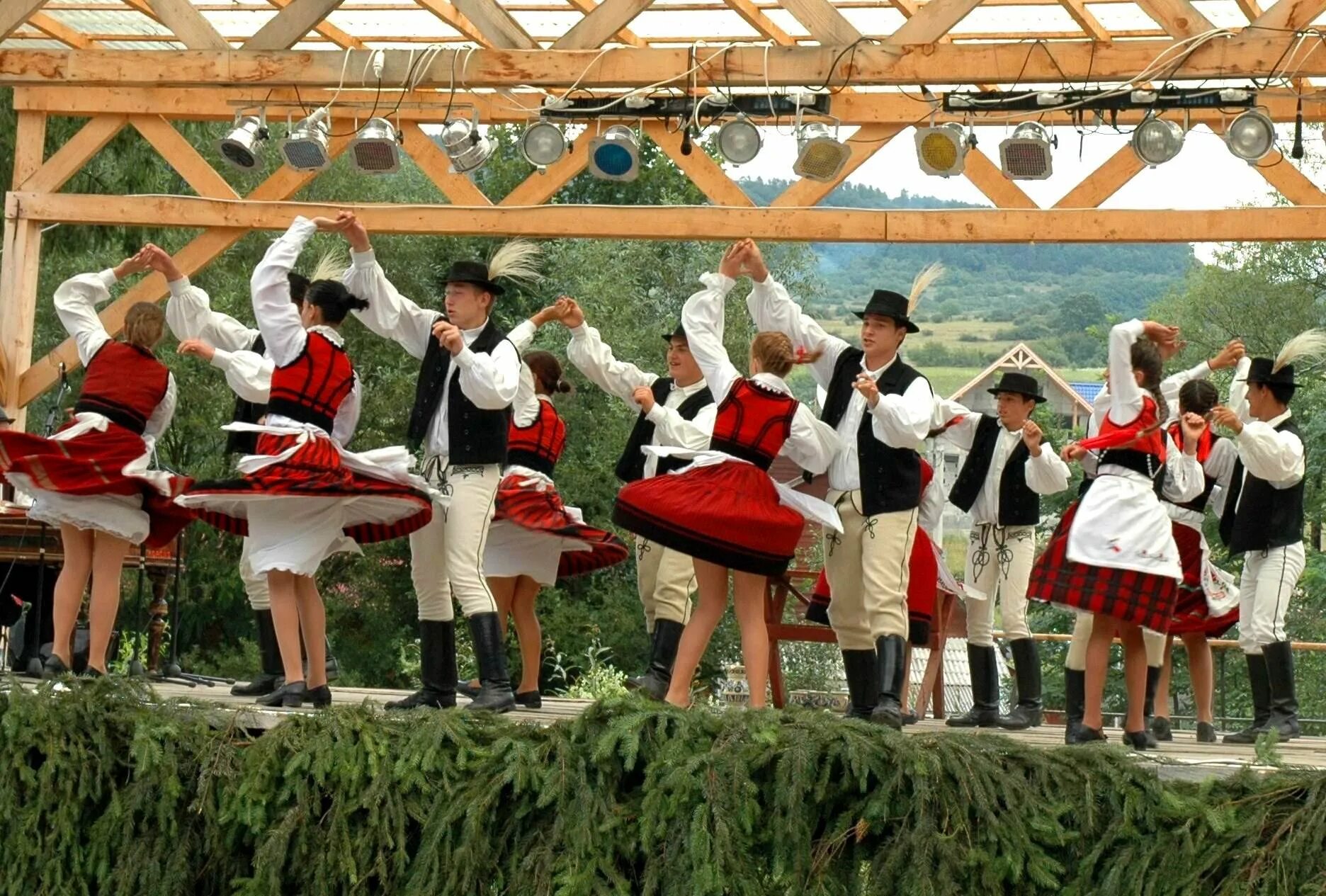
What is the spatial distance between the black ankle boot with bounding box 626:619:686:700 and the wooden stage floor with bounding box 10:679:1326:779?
1.24 feet

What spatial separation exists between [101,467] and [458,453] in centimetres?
147

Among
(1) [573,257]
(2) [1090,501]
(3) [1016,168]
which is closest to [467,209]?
(3) [1016,168]

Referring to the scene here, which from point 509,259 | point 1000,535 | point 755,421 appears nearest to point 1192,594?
point 1000,535

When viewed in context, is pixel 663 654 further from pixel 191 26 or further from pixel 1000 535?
pixel 191 26

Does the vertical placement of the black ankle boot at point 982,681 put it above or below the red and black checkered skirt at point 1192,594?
below

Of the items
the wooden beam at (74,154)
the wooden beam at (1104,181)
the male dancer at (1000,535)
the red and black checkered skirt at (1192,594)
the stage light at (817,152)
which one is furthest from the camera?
the wooden beam at (74,154)

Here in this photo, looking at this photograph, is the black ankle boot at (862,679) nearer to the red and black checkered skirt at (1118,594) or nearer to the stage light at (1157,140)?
the red and black checkered skirt at (1118,594)

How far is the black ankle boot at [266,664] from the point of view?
24.3 ft

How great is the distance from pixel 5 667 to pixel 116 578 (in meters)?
2.59

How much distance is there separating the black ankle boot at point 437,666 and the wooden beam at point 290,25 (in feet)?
9.11

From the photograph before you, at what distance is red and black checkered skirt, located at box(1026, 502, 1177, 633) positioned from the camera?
20.3 ft

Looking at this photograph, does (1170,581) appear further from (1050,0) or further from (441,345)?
(1050,0)

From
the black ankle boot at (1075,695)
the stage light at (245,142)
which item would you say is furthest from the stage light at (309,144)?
the black ankle boot at (1075,695)

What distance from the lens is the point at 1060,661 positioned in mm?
19344
